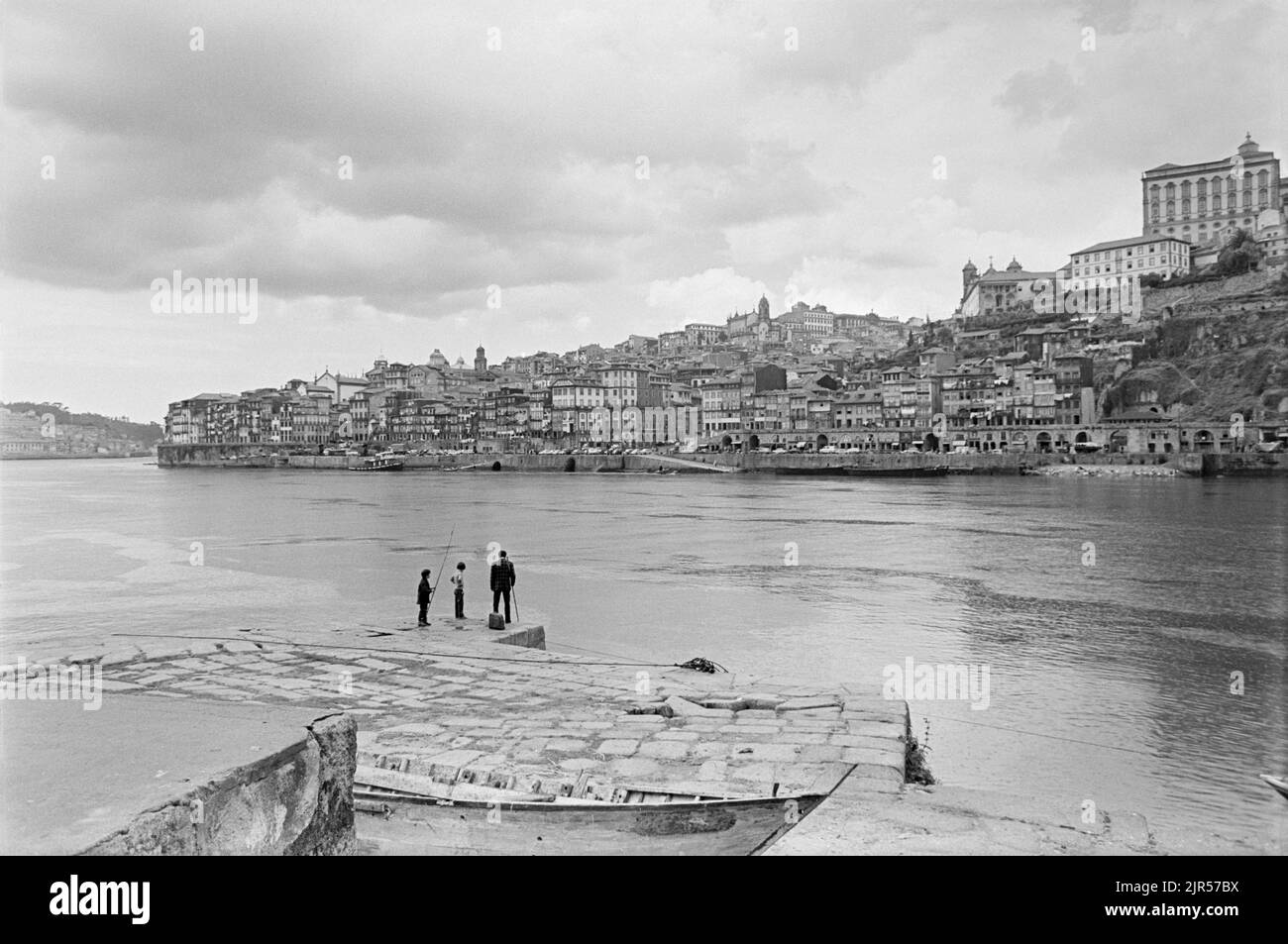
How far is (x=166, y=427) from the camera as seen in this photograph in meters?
186

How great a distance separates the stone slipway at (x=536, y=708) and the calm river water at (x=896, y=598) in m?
1.73

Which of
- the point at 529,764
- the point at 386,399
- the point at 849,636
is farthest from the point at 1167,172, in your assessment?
the point at 529,764

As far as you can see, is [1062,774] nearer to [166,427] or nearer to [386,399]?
[386,399]

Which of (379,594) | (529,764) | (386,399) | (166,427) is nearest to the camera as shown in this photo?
(529,764)

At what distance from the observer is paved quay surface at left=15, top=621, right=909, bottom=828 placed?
261 inches

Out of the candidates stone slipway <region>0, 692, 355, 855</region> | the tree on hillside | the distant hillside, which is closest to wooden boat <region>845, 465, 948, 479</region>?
the distant hillside

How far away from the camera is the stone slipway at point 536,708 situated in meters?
6.60

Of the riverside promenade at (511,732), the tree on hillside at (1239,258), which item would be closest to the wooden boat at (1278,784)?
the riverside promenade at (511,732)

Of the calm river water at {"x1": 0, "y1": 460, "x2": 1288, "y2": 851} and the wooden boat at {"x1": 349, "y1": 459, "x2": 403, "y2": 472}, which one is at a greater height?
the wooden boat at {"x1": 349, "y1": 459, "x2": 403, "y2": 472}

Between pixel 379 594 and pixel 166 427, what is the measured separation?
7315 inches

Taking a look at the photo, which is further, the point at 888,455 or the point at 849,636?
the point at 888,455

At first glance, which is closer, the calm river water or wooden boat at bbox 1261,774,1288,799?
wooden boat at bbox 1261,774,1288,799

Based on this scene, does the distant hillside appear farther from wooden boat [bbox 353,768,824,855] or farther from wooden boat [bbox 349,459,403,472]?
wooden boat [bbox 353,768,824,855]

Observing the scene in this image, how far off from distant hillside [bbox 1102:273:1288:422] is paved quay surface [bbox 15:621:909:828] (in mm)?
90264
